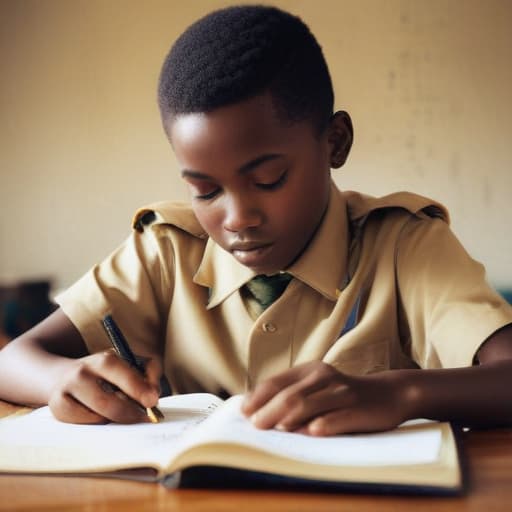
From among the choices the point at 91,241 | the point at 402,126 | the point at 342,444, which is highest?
the point at 342,444

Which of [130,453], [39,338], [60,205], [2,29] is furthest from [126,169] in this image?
[130,453]

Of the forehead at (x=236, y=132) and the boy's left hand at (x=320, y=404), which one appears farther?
the forehead at (x=236, y=132)

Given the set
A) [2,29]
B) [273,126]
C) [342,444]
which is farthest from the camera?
[2,29]

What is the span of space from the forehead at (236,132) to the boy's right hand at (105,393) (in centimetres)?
24

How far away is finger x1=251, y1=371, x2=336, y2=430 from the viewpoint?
59 centimetres

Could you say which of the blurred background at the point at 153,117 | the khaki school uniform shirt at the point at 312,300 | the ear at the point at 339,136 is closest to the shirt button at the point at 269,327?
the khaki school uniform shirt at the point at 312,300

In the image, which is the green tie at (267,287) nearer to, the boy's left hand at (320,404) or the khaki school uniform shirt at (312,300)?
the khaki school uniform shirt at (312,300)

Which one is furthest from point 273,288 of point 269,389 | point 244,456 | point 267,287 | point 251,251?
point 244,456

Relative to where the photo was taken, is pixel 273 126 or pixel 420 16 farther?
pixel 420 16

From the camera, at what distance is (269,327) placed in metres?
0.94

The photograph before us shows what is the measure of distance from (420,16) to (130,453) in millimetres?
2273

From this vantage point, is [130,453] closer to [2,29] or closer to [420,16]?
[420,16]

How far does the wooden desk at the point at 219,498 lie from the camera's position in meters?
0.48

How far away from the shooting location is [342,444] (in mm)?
564
